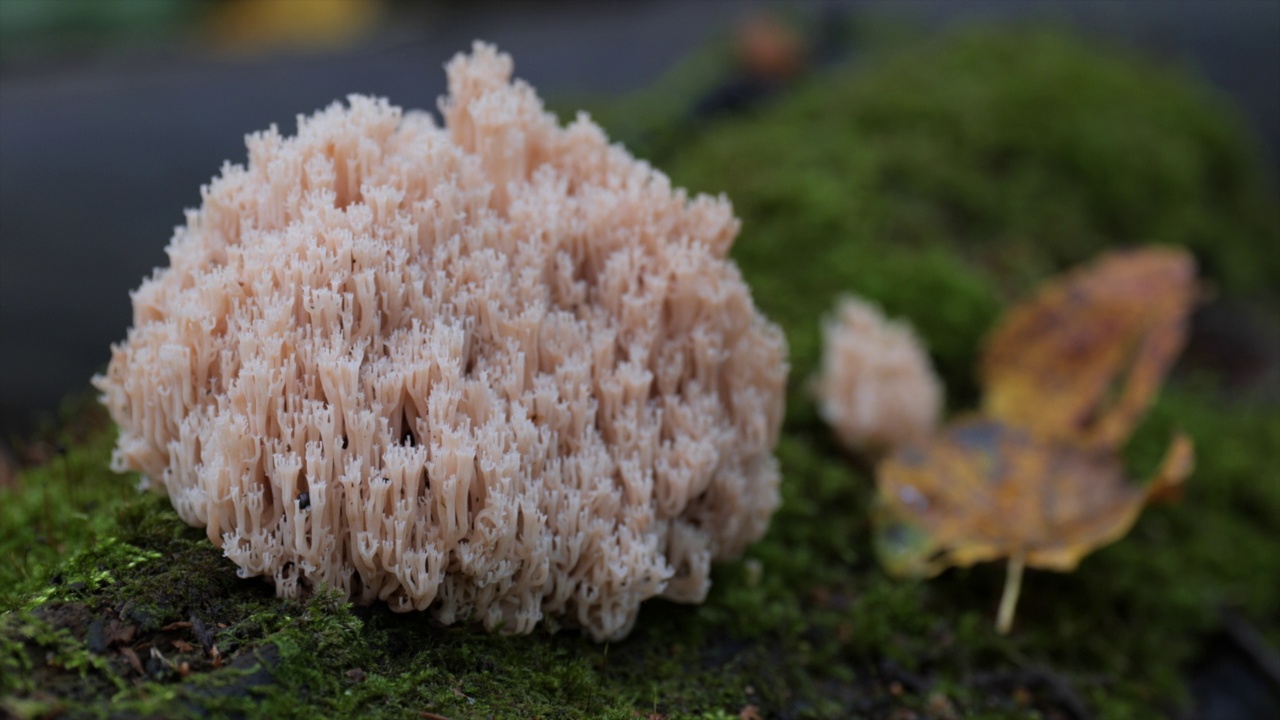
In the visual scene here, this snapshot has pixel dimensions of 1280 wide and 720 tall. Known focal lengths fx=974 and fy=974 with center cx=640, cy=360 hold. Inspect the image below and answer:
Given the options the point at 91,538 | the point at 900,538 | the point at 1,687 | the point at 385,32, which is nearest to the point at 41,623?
the point at 1,687

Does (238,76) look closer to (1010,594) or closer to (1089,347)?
(1089,347)

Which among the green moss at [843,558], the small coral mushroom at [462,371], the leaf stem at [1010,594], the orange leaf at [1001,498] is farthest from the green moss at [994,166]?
the small coral mushroom at [462,371]

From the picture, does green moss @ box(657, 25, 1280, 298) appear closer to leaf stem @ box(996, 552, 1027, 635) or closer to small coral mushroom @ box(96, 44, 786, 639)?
leaf stem @ box(996, 552, 1027, 635)

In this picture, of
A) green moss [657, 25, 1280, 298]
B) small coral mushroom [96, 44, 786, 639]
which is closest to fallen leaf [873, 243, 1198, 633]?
green moss [657, 25, 1280, 298]

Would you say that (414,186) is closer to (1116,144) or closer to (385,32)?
(1116,144)

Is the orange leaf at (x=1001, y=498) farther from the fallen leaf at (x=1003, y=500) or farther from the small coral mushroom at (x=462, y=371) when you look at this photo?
the small coral mushroom at (x=462, y=371)

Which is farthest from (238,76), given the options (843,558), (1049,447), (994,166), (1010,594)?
(1010,594)
